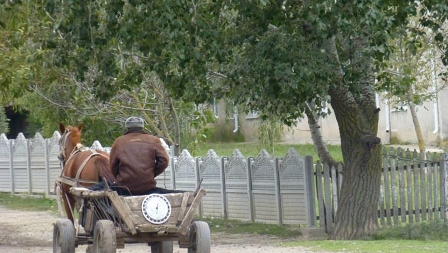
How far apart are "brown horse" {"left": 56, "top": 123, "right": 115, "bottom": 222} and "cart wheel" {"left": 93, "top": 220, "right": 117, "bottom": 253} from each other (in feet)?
5.41

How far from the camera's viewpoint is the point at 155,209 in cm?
1062

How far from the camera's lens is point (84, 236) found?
462 inches

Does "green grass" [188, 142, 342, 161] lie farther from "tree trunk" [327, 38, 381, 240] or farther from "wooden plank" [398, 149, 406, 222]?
"tree trunk" [327, 38, 381, 240]

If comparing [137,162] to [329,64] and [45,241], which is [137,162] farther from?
[45,241]

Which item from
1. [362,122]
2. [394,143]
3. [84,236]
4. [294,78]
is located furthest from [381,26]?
[394,143]

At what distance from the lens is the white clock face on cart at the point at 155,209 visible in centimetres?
1060

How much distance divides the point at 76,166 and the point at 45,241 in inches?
147

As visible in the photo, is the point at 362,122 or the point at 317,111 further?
the point at 317,111

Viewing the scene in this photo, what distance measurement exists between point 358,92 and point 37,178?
13.4 m

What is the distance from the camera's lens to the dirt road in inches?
567

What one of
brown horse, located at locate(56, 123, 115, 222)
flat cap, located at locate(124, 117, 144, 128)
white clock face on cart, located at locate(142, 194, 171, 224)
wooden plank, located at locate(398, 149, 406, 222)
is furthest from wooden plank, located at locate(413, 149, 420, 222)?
white clock face on cart, located at locate(142, 194, 171, 224)

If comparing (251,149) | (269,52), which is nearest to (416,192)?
(269,52)

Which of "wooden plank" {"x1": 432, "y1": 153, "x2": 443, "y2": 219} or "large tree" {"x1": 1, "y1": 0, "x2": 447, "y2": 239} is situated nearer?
"large tree" {"x1": 1, "y1": 0, "x2": 447, "y2": 239}

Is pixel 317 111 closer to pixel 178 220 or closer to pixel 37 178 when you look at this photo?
pixel 178 220
